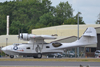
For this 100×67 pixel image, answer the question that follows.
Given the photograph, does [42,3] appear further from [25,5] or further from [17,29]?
[17,29]

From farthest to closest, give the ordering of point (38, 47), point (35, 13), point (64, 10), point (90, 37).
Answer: point (64, 10)
point (35, 13)
point (90, 37)
point (38, 47)

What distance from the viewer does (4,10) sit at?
364ft

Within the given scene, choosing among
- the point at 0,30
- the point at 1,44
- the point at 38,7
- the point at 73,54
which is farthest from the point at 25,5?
the point at 73,54

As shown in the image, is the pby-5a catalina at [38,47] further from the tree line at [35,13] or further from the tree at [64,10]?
the tree at [64,10]

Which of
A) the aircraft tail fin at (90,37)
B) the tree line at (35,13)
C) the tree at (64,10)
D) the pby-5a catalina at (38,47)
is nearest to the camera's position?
the pby-5a catalina at (38,47)

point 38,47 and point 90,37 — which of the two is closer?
point 38,47

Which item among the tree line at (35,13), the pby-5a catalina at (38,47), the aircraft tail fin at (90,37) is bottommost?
the pby-5a catalina at (38,47)

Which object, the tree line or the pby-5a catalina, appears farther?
the tree line

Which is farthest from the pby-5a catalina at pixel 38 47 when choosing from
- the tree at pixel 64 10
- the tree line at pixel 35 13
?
the tree at pixel 64 10

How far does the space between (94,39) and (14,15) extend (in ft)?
256

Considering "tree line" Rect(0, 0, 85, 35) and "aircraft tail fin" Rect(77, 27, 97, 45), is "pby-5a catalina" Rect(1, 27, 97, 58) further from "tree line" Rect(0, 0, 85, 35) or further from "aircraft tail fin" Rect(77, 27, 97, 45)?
"tree line" Rect(0, 0, 85, 35)

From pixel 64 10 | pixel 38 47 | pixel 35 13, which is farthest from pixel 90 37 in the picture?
pixel 64 10

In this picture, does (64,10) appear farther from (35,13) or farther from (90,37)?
(90,37)

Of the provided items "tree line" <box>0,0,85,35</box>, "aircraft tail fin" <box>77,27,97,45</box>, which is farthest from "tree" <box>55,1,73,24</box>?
"aircraft tail fin" <box>77,27,97,45</box>
